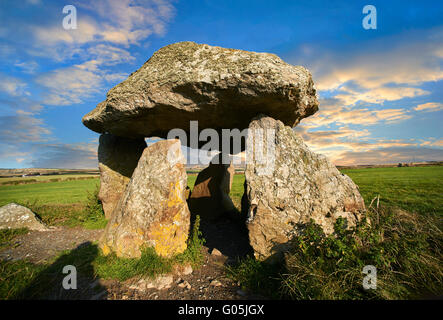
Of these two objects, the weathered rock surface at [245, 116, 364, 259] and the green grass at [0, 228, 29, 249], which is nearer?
the weathered rock surface at [245, 116, 364, 259]

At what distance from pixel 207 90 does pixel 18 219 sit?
26.8 feet

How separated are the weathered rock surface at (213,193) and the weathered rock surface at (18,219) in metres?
5.40

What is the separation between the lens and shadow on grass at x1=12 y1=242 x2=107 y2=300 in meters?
3.51

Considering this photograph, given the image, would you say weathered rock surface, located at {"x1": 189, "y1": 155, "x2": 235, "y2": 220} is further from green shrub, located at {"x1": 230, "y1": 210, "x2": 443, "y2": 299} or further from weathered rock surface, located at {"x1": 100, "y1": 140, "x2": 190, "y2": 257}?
green shrub, located at {"x1": 230, "y1": 210, "x2": 443, "y2": 299}

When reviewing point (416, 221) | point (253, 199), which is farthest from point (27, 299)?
point (416, 221)

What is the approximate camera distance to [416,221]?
448 cm

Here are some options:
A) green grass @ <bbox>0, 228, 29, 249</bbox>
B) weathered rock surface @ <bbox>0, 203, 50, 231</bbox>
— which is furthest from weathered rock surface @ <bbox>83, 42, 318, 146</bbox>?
weathered rock surface @ <bbox>0, 203, 50, 231</bbox>

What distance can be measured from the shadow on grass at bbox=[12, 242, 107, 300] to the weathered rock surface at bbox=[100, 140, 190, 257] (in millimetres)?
494

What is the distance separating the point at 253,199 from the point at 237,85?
2431 millimetres

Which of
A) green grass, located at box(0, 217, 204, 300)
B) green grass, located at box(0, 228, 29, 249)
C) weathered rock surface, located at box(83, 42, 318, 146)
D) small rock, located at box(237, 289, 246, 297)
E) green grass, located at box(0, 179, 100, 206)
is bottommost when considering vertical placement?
green grass, located at box(0, 179, 100, 206)

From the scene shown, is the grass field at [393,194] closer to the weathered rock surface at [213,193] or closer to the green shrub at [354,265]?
the weathered rock surface at [213,193]

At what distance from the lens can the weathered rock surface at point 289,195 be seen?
4090mm

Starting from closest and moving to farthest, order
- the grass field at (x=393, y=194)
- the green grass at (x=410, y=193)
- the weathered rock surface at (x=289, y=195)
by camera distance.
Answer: the weathered rock surface at (x=289, y=195)
the green grass at (x=410, y=193)
the grass field at (x=393, y=194)

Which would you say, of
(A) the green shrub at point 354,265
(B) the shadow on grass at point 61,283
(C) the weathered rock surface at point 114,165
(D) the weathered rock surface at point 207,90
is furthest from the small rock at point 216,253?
(C) the weathered rock surface at point 114,165
